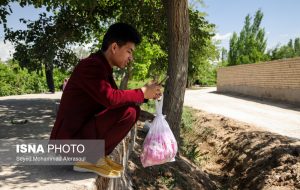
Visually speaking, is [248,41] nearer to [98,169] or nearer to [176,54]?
[176,54]

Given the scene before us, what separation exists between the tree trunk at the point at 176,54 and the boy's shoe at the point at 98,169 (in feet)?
16.1

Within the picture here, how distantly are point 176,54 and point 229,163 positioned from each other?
3.72 metres

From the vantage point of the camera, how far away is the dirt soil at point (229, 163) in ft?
23.3

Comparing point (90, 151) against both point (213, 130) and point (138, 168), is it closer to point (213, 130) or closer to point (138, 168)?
point (138, 168)

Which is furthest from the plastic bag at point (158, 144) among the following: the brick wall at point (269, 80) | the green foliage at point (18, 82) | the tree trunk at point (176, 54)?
the green foliage at point (18, 82)

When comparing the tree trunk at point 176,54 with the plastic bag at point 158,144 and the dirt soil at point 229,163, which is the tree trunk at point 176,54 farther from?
the plastic bag at point 158,144

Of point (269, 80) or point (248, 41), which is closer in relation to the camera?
point (269, 80)

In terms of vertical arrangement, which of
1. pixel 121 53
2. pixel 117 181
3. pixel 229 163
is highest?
pixel 121 53

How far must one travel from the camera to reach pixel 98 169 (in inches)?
143

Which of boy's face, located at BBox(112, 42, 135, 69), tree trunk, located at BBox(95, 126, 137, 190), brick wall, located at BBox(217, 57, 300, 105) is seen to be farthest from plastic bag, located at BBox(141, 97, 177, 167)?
brick wall, located at BBox(217, 57, 300, 105)

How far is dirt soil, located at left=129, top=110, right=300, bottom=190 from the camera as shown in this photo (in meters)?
7.10

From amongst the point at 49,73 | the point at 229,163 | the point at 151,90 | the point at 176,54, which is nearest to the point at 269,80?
the point at 49,73

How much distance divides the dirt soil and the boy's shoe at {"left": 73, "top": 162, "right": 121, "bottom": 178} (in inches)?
108

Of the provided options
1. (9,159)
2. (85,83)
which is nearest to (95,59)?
(85,83)
